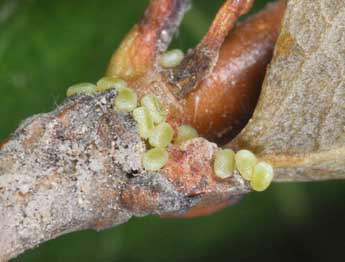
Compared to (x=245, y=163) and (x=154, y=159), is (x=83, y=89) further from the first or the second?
(x=245, y=163)

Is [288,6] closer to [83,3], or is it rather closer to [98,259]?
[83,3]

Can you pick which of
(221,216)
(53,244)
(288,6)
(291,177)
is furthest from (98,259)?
(288,6)

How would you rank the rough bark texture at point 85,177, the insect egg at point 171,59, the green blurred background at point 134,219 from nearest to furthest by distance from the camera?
the rough bark texture at point 85,177, the insect egg at point 171,59, the green blurred background at point 134,219

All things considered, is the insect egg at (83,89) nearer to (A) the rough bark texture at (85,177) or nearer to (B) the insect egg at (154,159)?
(A) the rough bark texture at (85,177)

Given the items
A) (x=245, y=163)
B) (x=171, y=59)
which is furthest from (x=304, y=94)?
(x=171, y=59)

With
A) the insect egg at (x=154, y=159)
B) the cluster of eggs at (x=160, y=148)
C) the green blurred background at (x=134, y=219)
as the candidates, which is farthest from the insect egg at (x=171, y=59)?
the green blurred background at (x=134, y=219)

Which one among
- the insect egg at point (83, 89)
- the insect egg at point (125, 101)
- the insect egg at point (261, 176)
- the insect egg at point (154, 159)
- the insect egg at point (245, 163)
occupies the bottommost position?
the insect egg at point (261, 176)
